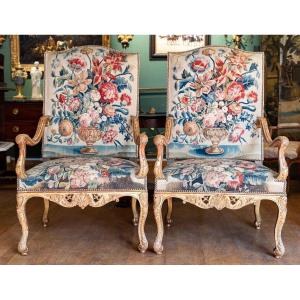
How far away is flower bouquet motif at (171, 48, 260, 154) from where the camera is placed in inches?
123

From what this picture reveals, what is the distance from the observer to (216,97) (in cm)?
314

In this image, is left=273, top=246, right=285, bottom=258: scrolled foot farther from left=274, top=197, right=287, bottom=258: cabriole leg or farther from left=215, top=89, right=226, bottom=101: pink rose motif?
left=215, top=89, right=226, bottom=101: pink rose motif

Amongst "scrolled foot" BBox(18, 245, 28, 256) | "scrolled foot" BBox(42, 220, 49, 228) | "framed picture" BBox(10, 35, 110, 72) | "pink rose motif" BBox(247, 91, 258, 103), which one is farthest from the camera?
"framed picture" BBox(10, 35, 110, 72)

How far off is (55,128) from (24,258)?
35.2 inches

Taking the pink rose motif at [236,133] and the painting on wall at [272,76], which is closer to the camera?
the pink rose motif at [236,133]

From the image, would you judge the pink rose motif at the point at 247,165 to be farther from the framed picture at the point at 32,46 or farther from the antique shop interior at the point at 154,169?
the framed picture at the point at 32,46

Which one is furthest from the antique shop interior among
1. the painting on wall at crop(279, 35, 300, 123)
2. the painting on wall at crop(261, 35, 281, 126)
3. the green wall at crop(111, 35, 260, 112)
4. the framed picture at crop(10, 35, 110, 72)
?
the framed picture at crop(10, 35, 110, 72)

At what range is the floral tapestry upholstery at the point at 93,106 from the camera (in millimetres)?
3162

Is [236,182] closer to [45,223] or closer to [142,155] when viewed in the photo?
[142,155]

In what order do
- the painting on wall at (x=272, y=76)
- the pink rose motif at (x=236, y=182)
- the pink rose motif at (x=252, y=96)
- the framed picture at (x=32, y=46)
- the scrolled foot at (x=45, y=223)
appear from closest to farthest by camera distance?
the pink rose motif at (x=236, y=182)
the pink rose motif at (x=252, y=96)
the scrolled foot at (x=45, y=223)
the painting on wall at (x=272, y=76)
the framed picture at (x=32, y=46)

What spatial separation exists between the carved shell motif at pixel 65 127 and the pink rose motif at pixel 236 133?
3.41 ft

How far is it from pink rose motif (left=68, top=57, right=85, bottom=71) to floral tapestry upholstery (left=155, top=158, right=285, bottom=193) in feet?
3.28

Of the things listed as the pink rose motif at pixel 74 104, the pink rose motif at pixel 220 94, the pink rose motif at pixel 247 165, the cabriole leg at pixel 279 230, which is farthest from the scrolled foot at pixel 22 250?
the pink rose motif at pixel 220 94

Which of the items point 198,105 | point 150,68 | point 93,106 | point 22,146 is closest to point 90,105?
point 93,106
